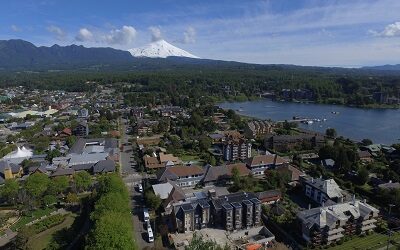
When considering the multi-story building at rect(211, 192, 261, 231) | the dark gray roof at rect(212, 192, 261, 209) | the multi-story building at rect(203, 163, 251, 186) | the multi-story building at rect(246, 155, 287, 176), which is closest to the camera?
the multi-story building at rect(211, 192, 261, 231)

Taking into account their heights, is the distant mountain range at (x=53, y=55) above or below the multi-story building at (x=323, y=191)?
above

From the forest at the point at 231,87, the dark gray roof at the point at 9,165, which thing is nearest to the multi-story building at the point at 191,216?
the dark gray roof at the point at 9,165

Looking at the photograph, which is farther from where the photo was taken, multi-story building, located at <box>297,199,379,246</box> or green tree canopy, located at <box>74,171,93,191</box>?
green tree canopy, located at <box>74,171,93,191</box>

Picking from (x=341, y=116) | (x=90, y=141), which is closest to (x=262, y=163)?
(x=90, y=141)

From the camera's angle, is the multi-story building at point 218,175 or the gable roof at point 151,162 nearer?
the multi-story building at point 218,175

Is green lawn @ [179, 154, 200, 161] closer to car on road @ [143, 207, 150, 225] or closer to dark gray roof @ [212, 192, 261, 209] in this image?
car on road @ [143, 207, 150, 225]

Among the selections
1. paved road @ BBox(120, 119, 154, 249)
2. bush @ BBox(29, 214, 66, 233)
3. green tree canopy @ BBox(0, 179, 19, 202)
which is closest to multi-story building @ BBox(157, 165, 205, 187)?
paved road @ BBox(120, 119, 154, 249)

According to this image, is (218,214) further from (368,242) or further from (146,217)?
(368,242)

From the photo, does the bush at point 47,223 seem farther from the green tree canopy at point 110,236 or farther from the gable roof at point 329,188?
the gable roof at point 329,188
